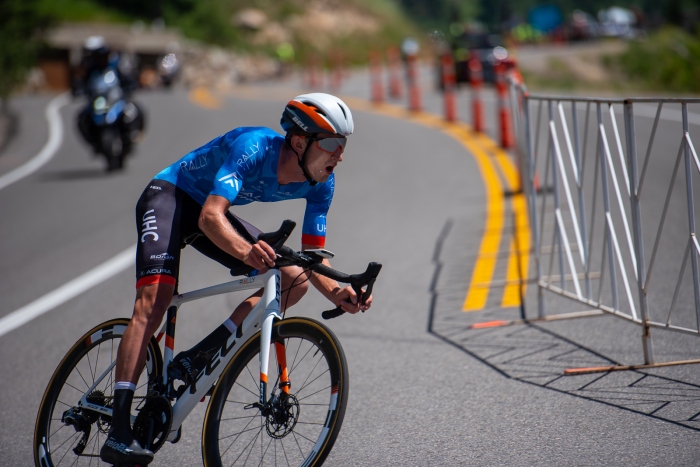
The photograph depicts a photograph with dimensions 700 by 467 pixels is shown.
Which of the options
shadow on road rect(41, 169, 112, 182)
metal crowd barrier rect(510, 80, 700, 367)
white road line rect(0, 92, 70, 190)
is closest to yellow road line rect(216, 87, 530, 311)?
metal crowd barrier rect(510, 80, 700, 367)

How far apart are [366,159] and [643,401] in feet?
39.6

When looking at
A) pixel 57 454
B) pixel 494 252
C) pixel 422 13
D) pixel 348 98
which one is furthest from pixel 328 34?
pixel 57 454

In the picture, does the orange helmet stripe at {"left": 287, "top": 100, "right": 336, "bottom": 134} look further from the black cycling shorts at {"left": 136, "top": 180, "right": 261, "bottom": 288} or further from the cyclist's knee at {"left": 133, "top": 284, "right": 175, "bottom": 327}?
the cyclist's knee at {"left": 133, "top": 284, "right": 175, "bottom": 327}

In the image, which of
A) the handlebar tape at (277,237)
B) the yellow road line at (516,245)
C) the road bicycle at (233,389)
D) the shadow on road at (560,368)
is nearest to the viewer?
the handlebar tape at (277,237)

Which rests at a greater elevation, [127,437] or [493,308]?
[127,437]

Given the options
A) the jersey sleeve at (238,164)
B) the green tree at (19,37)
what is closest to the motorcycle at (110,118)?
the jersey sleeve at (238,164)

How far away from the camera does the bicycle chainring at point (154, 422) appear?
155 inches

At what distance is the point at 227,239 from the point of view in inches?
148

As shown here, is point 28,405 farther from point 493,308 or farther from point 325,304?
point 493,308

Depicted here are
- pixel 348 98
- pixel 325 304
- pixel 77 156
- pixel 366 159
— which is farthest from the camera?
pixel 348 98

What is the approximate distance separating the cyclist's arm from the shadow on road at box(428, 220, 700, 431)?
2300 mm

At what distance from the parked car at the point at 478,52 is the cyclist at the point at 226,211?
24.7 meters

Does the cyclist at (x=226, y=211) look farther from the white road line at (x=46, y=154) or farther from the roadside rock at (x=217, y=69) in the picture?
the roadside rock at (x=217, y=69)

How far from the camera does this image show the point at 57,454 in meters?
4.39
